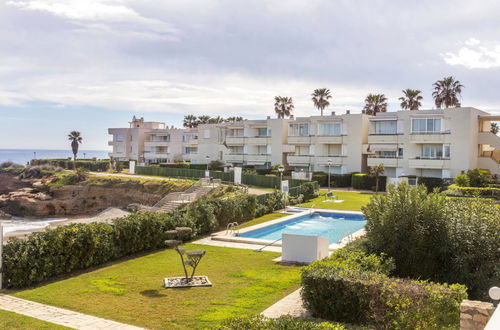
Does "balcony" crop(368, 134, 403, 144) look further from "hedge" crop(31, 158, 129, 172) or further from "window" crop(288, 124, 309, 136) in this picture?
"hedge" crop(31, 158, 129, 172)

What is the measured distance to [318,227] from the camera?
27.7m

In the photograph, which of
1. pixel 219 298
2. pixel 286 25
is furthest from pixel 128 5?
pixel 219 298

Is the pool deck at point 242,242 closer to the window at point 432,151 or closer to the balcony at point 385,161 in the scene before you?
the balcony at point 385,161

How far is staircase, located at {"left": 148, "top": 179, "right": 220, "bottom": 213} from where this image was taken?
4144 cm

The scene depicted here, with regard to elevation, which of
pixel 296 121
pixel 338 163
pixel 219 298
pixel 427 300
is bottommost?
pixel 219 298

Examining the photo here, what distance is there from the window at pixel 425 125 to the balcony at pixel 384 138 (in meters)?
1.84

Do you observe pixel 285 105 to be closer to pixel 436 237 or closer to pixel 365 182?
pixel 365 182

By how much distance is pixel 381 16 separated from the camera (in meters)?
19.1

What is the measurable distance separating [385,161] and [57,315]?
141 ft

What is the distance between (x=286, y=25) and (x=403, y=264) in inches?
553

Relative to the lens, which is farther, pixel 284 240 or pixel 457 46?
pixel 457 46

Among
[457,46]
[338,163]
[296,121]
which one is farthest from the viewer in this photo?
[296,121]

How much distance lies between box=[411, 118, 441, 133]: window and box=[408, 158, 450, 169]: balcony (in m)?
3.09

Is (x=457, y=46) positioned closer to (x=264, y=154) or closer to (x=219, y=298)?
(x=219, y=298)
